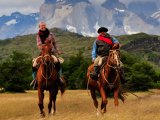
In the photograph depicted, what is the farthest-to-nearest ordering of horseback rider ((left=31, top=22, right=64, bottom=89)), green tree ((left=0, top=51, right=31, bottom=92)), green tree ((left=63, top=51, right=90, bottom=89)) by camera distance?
green tree ((left=63, top=51, right=90, bottom=89)) < green tree ((left=0, top=51, right=31, bottom=92)) < horseback rider ((left=31, top=22, right=64, bottom=89))

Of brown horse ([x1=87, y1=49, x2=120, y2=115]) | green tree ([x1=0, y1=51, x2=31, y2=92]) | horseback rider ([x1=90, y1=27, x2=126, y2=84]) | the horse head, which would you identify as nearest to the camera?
brown horse ([x1=87, y1=49, x2=120, y2=115])

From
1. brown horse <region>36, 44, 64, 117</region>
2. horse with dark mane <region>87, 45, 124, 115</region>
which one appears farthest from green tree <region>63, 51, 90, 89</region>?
horse with dark mane <region>87, 45, 124, 115</region>

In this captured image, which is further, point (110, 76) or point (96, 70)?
point (96, 70)

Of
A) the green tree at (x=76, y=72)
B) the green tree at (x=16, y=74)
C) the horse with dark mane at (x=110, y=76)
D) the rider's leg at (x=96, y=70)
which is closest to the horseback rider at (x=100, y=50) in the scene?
the rider's leg at (x=96, y=70)

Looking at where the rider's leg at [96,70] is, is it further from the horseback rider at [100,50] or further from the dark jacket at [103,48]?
the dark jacket at [103,48]

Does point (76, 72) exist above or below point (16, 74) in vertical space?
below

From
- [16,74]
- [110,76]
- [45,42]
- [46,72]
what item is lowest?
[16,74]

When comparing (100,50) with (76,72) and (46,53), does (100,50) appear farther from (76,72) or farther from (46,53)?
(76,72)

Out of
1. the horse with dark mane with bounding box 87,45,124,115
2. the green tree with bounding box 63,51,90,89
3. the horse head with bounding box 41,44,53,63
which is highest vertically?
the horse head with bounding box 41,44,53,63

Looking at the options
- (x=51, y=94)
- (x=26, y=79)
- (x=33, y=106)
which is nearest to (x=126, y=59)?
(x=26, y=79)

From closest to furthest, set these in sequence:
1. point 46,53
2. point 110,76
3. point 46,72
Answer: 1. point 110,76
2. point 46,53
3. point 46,72

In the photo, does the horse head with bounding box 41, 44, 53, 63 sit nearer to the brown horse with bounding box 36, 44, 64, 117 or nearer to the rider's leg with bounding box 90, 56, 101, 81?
the brown horse with bounding box 36, 44, 64, 117

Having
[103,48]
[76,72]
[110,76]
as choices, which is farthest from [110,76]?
[76,72]

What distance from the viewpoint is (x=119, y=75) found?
70.3 ft
